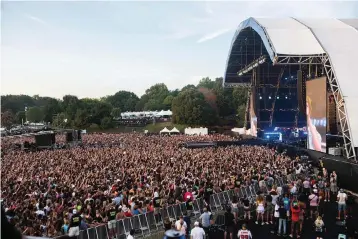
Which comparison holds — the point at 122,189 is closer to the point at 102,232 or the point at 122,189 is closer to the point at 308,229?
the point at 102,232

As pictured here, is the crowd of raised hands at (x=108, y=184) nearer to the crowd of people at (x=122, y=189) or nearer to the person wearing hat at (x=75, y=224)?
the crowd of people at (x=122, y=189)

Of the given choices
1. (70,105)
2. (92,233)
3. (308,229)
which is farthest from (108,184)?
(70,105)

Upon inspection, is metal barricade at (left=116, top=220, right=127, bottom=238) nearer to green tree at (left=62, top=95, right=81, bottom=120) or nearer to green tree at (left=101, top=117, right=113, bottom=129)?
green tree at (left=101, top=117, right=113, bottom=129)

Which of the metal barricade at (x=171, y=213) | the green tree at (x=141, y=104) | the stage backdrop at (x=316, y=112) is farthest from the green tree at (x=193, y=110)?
the metal barricade at (x=171, y=213)

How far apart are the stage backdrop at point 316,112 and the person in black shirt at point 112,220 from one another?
1579 centimetres

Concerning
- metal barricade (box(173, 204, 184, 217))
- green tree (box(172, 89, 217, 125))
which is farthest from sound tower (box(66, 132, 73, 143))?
metal barricade (box(173, 204, 184, 217))

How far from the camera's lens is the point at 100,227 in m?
8.86

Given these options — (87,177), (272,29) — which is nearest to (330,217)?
(87,177)

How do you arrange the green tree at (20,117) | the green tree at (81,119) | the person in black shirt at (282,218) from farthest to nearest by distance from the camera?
the green tree at (20,117)
the green tree at (81,119)
the person in black shirt at (282,218)

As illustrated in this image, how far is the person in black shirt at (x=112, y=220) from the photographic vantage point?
29.8 feet

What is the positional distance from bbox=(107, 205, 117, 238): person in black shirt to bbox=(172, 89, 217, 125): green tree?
52.7 metres

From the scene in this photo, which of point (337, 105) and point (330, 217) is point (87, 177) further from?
point (337, 105)

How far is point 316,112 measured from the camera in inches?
906

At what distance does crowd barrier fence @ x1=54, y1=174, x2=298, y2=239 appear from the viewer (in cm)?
893
